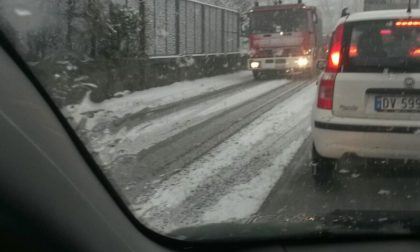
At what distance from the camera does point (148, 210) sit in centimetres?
310

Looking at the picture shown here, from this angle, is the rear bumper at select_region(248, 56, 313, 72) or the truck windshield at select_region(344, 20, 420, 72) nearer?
the truck windshield at select_region(344, 20, 420, 72)

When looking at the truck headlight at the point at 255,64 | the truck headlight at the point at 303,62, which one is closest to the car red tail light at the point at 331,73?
the truck headlight at the point at 303,62

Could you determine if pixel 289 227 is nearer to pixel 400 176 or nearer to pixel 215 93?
pixel 400 176

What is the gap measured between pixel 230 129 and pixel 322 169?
4060 millimetres

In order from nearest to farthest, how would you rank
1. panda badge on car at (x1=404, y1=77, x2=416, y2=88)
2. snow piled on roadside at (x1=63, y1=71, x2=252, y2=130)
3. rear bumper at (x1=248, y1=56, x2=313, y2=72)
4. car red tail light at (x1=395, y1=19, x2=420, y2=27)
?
snow piled on roadside at (x1=63, y1=71, x2=252, y2=130), panda badge on car at (x1=404, y1=77, x2=416, y2=88), car red tail light at (x1=395, y1=19, x2=420, y2=27), rear bumper at (x1=248, y1=56, x2=313, y2=72)

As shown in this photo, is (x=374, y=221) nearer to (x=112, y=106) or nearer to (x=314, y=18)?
(x=112, y=106)

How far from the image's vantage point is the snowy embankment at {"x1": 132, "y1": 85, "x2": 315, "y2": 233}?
3.57 m

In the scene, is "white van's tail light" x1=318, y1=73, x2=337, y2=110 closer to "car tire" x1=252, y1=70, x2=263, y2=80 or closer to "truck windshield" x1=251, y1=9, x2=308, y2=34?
"truck windshield" x1=251, y1=9, x2=308, y2=34

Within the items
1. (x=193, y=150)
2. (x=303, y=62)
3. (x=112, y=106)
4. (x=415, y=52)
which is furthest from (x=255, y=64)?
(x=112, y=106)

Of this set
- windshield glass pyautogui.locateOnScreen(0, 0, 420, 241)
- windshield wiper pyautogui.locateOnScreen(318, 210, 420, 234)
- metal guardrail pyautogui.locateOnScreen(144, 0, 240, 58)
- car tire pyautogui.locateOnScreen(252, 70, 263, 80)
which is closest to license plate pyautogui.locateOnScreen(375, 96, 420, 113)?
windshield glass pyautogui.locateOnScreen(0, 0, 420, 241)

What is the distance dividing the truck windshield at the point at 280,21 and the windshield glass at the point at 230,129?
1094 centimetres

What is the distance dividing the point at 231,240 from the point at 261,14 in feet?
67.8

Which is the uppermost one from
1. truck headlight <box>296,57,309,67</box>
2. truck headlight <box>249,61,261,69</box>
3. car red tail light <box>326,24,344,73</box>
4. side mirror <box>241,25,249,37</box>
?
side mirror <box>241,25,249,37</box>

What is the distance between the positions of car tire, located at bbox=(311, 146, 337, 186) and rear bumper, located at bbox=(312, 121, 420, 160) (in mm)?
331
